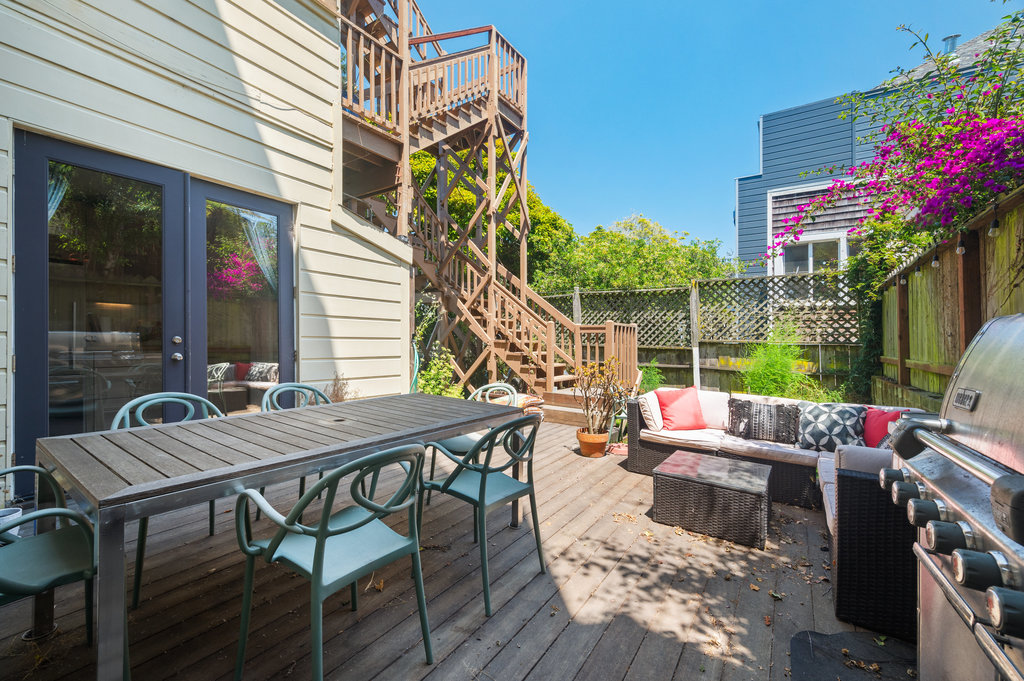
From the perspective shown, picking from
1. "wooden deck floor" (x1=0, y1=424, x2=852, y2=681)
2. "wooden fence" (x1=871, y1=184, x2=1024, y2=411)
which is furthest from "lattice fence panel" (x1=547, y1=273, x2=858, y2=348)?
"wooden deck floor" (x1=0, y1=424, x2=852, y2=681)

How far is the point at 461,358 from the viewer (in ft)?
25.9

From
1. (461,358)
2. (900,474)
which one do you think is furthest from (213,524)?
(461,358)

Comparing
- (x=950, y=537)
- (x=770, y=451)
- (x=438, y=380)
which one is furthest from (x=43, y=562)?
(x=438, y=380)

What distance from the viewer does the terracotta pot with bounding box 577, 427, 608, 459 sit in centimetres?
444

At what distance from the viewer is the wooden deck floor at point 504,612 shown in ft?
5.46

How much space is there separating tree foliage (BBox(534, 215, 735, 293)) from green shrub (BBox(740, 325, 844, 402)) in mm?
4335

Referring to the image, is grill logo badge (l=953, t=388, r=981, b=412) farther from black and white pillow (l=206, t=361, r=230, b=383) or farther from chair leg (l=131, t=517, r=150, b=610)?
black and white pillow (l=206, t=361, r=230, b=383)

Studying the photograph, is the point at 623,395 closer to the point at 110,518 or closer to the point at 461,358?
the point at 461,358

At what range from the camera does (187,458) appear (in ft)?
5.49

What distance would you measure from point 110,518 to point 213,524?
172 cm

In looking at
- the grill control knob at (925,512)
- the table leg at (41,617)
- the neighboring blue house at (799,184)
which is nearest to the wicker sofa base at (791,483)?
the grill control knob at (925,512)

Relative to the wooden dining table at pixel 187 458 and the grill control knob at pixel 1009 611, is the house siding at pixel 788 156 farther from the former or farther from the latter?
the grill control knob at pixel 1009 611

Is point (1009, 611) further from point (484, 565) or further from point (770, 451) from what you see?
point (770, 451)

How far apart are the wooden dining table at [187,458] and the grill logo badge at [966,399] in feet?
6.42
